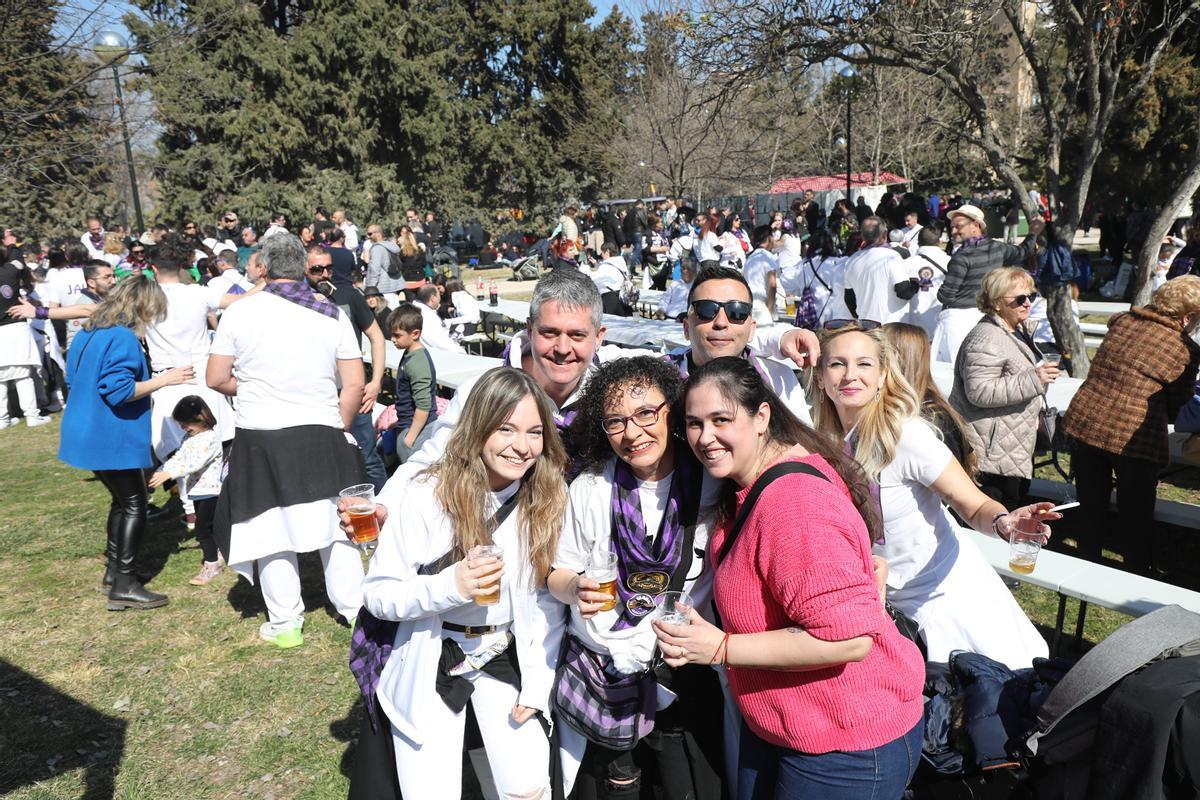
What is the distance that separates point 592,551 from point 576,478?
0.23 metres

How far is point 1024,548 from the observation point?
8.41ft

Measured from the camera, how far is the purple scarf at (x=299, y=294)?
13.8 feet

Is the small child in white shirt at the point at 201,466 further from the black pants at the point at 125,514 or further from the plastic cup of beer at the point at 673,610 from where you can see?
the plastic cup of beer at the point at 673,610

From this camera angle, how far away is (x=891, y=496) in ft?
9.09

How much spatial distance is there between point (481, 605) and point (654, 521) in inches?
22.6

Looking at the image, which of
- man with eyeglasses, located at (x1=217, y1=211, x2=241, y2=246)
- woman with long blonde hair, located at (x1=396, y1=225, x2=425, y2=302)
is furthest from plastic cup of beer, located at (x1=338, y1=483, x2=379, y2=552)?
man with eyeglasses, located at (x1=217, y1=211, x2=241, y2=246)

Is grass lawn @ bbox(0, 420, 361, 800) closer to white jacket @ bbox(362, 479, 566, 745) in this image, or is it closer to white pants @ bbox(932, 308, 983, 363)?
white jacket @ bbox(362, 479, 566, 745)

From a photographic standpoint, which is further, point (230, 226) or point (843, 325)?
point (230, 226)

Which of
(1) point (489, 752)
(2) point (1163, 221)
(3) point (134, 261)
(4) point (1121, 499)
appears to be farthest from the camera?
(3) point (134, 261)

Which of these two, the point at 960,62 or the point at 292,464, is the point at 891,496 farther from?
the point at 960,62

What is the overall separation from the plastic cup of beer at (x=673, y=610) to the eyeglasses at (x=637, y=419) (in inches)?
18.2

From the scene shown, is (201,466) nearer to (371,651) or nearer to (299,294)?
(299,294)

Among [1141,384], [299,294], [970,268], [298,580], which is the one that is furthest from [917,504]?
[970,268]

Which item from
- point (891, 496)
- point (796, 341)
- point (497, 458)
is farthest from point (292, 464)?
point (891, 496)
